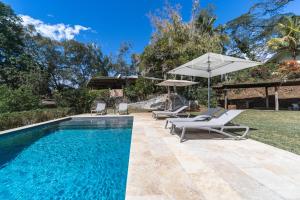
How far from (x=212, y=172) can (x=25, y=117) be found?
8793 millimetres

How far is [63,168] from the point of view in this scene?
4133 millimetres

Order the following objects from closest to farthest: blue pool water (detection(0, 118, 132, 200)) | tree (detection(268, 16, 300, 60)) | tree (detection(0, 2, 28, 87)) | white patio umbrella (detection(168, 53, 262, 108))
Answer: blue pool water (detection(0, 118, 132, 200))
white patio umbrella (detection(168, 53, 262, 108))
tree (detection(268, 16, 300, 60))
tree (detection(0, 2, 28, 87))

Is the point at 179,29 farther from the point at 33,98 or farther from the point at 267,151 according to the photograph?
the point at 267,151

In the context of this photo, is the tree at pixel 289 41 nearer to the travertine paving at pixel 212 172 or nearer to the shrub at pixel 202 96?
the shrub at pixel 202 96

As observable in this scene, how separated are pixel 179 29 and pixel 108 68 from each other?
16.6 m

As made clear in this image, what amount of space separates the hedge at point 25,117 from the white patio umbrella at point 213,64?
6.74 m

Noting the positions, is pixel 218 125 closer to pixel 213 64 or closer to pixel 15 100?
pixel 213 64

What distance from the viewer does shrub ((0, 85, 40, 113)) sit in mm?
10045

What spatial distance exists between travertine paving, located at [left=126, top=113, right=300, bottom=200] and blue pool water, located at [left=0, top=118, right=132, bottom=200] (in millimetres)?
550

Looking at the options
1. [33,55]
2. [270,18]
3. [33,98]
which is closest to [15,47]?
[33,55]

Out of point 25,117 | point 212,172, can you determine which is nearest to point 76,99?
point 25,117

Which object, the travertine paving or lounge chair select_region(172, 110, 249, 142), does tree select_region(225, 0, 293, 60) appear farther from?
the travertine paving

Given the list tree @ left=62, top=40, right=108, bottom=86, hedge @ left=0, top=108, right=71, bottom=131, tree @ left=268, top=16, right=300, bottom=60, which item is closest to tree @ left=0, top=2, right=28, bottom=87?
tree @ left=62, top=40, right=108, bottom=86

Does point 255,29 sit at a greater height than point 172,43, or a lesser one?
greater
